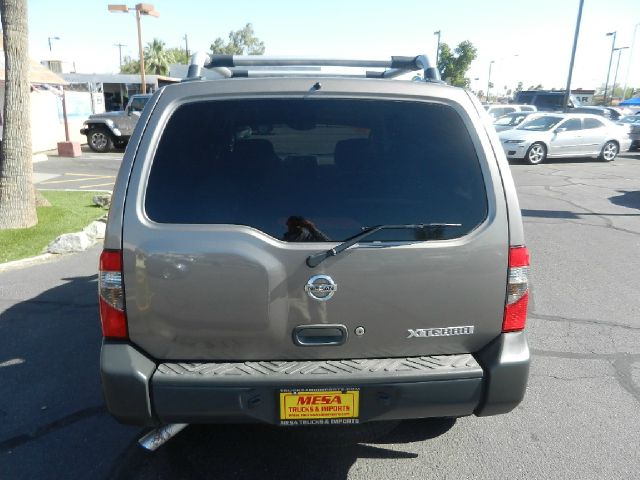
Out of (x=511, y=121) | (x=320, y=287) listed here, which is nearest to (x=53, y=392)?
(x=320, y=287)

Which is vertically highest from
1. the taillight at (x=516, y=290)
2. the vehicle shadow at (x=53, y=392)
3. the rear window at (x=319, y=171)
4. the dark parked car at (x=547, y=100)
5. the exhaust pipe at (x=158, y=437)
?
the dark parked car at (x=547, y=100)

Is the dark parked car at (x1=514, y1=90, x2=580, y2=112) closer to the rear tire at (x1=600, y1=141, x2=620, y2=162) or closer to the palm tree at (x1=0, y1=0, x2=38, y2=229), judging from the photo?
the rear tire at (x1=600, y1=141, x2=620, y2=162)

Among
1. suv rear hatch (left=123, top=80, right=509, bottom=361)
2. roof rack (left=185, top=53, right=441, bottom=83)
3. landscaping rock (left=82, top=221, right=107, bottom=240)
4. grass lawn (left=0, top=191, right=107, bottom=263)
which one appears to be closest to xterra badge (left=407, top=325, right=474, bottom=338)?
suv rear hatch (left=123, top=80, right=509, bottom=361)

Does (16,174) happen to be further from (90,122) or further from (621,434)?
(90,122)

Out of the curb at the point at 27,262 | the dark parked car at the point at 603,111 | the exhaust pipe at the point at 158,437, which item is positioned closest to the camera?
the exhaust pipe at the point at 158,437

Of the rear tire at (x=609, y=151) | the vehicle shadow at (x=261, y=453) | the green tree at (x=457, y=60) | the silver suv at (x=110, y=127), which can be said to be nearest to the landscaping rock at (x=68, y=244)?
the vehicle shadow at (x=261, y=453)

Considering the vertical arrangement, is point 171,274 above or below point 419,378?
above

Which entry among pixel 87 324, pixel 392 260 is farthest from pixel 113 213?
pixel 87 324

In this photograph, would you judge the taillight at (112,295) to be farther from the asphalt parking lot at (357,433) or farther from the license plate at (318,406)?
the asphalt parking lot at (357,433)

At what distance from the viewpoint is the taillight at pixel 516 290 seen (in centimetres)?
220

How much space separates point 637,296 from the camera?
16.9ft

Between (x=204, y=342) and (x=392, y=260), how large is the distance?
2.98 feet

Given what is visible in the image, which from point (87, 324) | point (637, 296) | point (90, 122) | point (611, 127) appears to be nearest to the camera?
point (87, 324)

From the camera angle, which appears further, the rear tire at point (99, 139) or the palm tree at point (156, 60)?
the palm tree at point (156, 60)
